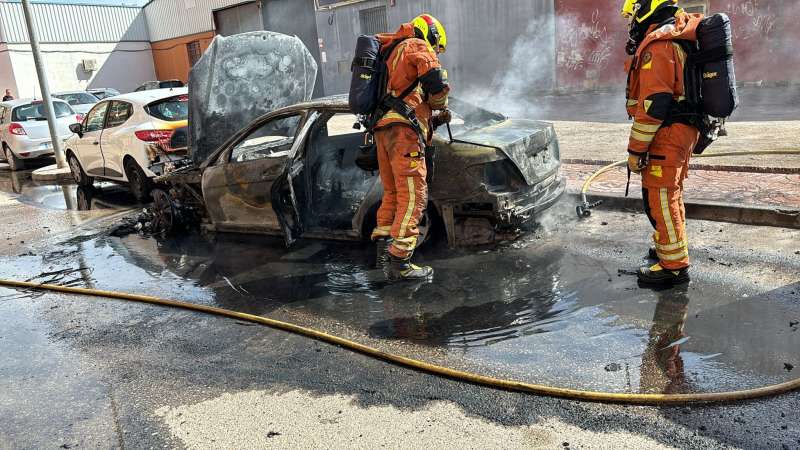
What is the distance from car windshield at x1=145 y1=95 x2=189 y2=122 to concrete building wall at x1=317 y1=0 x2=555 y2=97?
38.0 ft

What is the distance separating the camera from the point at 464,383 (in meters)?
3.05

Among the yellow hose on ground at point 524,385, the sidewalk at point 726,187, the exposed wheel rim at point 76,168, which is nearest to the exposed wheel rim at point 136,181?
the exposed wheel rim at point 76,168

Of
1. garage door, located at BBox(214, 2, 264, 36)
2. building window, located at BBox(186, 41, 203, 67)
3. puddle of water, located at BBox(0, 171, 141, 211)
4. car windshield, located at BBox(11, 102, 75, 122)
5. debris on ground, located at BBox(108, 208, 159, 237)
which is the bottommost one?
puddle of water, located at BBox(0, 171, 141, 211)

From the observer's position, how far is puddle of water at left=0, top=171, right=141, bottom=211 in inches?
359

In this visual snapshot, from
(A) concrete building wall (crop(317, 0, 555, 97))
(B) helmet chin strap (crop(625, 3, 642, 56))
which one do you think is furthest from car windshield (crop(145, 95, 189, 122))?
(A) concrete building wall (crop(317, 0, 555, 97))

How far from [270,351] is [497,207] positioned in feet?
6.49

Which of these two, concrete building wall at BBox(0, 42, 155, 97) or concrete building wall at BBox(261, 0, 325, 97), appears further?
concrete building wall at BBox(0, 42, 155, 97)

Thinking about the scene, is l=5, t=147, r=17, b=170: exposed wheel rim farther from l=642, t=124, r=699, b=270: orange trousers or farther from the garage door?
l=642, t=124, r=699, b=270: orange trousers

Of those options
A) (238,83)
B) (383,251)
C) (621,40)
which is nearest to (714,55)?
(383,251)

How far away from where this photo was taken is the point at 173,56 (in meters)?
29.4

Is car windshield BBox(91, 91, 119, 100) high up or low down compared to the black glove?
up

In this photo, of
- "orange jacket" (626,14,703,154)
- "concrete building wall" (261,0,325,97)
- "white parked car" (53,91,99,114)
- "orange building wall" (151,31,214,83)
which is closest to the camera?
"orange jacket" (626,14,703,154)

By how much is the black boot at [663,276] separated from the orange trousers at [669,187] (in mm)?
43

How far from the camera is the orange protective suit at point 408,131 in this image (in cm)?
423
